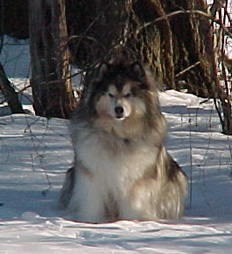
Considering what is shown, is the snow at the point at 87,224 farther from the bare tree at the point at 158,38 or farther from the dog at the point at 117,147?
the bare tree at the point at 158,38

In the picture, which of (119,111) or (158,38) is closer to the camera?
(119,111)

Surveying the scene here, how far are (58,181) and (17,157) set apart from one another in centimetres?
91

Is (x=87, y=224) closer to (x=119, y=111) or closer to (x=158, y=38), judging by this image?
(x=119, y=111)

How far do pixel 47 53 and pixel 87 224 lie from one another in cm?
513

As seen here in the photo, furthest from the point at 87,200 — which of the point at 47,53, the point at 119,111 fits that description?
the point at 47,53

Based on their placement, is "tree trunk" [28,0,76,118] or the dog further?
"tree trunk" [28,0,76,118]

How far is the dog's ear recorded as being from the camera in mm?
5941

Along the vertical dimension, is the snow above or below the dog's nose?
below

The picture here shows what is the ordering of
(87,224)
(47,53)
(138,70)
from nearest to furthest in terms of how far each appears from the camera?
(87,224) < (138,70) < (47,53)

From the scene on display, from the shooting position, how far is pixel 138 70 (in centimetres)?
594

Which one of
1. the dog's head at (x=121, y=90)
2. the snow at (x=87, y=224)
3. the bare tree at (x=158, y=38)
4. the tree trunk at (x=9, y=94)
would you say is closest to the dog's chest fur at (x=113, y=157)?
the dog's head at (x=121, y=90)

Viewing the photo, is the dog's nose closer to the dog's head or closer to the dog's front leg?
the dog's head

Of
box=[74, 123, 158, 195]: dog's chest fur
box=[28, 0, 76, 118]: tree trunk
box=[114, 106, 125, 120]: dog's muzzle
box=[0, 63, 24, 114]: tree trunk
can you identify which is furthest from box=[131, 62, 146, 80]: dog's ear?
box=[0, 63, 24, 114]: tree trunk

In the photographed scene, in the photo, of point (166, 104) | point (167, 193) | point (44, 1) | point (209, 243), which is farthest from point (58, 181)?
point (166, 104)
